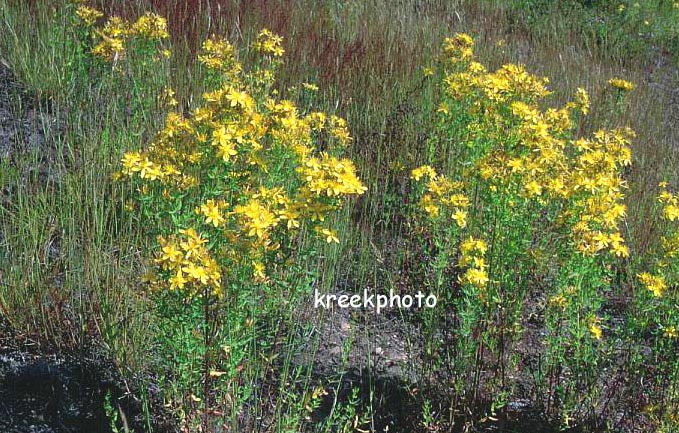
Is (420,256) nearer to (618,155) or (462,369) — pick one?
(462,369)

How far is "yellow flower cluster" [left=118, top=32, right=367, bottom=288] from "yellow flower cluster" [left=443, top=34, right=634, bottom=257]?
62 centimetres

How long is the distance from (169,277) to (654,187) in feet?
12.0

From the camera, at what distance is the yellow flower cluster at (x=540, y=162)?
214 centimetres

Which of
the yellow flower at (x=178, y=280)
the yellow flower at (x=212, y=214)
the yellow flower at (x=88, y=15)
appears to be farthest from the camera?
the yellow flower at (x=88, y=15)

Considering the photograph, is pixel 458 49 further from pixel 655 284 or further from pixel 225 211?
pixel 225 211

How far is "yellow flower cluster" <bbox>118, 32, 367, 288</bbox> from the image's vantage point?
5.62ft

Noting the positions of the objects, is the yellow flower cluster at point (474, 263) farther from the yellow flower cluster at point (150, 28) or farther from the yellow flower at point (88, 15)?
the yellow flower at point (88, 15)

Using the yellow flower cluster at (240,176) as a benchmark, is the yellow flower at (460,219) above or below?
below

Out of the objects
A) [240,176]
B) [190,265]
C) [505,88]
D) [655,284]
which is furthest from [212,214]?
[655,284]

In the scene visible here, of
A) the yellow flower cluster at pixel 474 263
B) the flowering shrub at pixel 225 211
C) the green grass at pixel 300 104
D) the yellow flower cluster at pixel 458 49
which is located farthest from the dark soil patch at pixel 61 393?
the yellow flower cluster at pixel 458 49

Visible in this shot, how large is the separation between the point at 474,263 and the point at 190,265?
3.17ft

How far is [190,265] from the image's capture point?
1.61 meters

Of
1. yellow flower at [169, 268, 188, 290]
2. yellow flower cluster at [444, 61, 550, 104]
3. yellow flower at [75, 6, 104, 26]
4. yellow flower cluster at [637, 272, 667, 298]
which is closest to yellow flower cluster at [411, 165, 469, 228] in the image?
yellow flower cluster at [444, 61, 550, 104]

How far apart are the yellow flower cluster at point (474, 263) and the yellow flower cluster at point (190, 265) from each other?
2.71 feet
